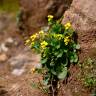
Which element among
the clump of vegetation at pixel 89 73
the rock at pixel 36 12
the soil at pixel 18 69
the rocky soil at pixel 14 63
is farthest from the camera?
the rock at pixel 36 12

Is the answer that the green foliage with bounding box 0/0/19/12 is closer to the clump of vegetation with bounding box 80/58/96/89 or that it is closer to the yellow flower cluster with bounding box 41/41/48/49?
the yellow flower cluster with bounding box 41/41/48/49

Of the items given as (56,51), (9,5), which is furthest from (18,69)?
(9,5)

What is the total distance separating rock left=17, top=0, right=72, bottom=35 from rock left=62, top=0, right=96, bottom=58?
5.63 feet

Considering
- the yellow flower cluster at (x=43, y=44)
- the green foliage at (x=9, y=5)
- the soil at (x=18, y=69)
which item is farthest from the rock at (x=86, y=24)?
the green foliage at (x=9, y=5)

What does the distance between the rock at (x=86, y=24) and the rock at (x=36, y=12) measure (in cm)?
172

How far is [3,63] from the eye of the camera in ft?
26.2

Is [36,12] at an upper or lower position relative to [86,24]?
upper

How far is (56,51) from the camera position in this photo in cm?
571

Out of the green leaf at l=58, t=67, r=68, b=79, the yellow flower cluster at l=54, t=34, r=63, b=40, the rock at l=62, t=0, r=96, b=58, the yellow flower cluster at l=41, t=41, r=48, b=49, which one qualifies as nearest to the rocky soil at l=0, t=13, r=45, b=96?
the green leaf at l=58, t=67, r=68, b=79

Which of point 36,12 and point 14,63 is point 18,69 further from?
point 36,12

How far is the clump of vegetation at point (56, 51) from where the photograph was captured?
568 centimetres

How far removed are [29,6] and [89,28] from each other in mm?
2918

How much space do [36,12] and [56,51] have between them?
272 centimetres

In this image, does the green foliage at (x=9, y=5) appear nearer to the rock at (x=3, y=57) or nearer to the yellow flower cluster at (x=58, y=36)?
the rock at (x=3, y=57)
